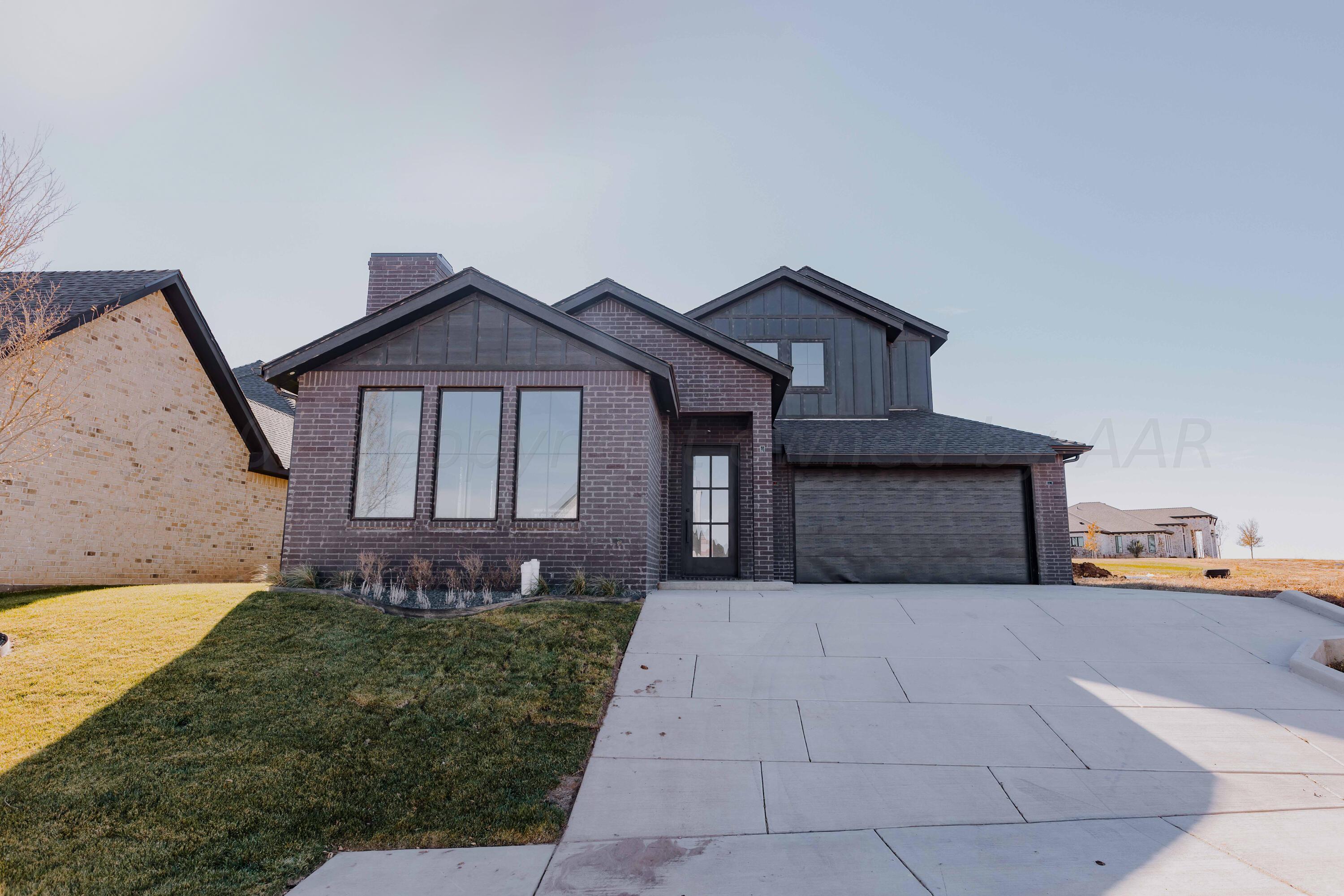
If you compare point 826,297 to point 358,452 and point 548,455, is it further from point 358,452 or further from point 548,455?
point 358,452

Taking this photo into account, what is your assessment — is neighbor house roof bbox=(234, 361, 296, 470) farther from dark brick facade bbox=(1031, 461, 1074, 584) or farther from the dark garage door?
dark brick facade bbox=(1031, 461, 1074, 584)

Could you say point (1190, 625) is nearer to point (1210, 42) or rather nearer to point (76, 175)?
point (1210, 42)

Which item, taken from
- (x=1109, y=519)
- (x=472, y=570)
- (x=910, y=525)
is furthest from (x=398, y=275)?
(x=1109, y=519)

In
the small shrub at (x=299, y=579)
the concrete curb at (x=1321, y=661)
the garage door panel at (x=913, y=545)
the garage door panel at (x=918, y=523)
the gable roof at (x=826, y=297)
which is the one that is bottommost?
the concrete curb at (x=1321, y=661)

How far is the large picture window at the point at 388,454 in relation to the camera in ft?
33.0

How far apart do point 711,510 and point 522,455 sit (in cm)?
Result: 397

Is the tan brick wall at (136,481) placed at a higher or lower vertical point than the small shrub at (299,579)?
higher

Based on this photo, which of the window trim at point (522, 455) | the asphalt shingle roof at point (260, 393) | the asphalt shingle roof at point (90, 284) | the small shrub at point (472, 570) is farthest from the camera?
the asphalt shingle roof at point (260, 393)

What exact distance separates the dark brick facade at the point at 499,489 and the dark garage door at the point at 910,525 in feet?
14.9

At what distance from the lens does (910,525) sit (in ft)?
44.5

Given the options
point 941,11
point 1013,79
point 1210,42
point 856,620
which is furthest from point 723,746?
point 1210,42

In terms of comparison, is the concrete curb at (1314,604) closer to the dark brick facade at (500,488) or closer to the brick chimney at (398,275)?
the dark brick facade at (500,488)

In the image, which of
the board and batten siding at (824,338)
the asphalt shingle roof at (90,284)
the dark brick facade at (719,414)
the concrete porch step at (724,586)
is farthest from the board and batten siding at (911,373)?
the asphalt shingle roof at (90,284)

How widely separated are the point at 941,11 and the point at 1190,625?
10.6 m
